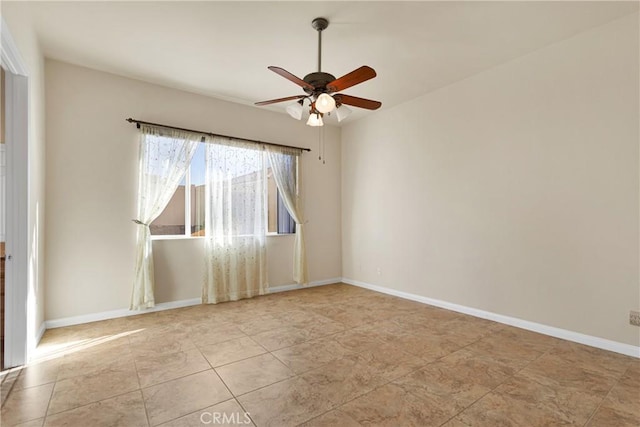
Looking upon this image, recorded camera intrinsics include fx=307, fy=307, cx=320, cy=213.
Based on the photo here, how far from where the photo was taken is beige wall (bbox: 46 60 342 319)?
347 cm

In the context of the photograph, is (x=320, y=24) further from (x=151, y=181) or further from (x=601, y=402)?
(x=601, y=402)

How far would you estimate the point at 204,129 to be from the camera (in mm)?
4457

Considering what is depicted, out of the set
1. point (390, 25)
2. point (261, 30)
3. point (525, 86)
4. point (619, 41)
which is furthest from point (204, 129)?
point (619, 41)

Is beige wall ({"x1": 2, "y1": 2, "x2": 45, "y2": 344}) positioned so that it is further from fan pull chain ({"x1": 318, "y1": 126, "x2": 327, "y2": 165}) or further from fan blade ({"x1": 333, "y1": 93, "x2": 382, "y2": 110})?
fan pull chain ({"x1": 318, "y1": 126, "x2": 327, "y2": 165})

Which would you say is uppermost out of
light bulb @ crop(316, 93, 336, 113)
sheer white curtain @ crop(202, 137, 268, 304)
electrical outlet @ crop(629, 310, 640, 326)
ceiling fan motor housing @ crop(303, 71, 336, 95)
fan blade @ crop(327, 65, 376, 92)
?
ceiling fan motor housing @ crop(303, 71, 336, 95)

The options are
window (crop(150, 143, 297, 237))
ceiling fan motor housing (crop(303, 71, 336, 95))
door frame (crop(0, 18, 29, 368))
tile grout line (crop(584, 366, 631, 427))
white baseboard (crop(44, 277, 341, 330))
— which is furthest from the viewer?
window (crop(150, 143, 297, 237))

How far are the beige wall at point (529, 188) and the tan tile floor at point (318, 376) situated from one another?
1.80 feet

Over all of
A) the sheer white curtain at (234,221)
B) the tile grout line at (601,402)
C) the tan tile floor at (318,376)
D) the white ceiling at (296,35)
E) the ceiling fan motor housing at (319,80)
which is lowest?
the tile grout line at (601,402)

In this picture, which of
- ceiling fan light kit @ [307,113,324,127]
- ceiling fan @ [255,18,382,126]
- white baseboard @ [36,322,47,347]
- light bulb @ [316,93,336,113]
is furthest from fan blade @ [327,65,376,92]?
white baseboard @ [36,322,47,347]

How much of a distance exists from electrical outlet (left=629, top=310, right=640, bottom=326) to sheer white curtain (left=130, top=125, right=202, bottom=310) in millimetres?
5028

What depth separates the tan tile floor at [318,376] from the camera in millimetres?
1906

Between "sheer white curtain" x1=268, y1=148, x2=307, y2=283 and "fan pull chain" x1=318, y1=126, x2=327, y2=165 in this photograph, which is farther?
"fan pull chain" x1=318, y1=126, x2=327, y2=165

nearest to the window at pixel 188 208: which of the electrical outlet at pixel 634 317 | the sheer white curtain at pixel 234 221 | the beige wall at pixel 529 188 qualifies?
the sheer white curtain at pixel 234 221

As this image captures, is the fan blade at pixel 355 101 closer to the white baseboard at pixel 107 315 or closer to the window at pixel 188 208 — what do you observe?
the window at pixel 188 208
